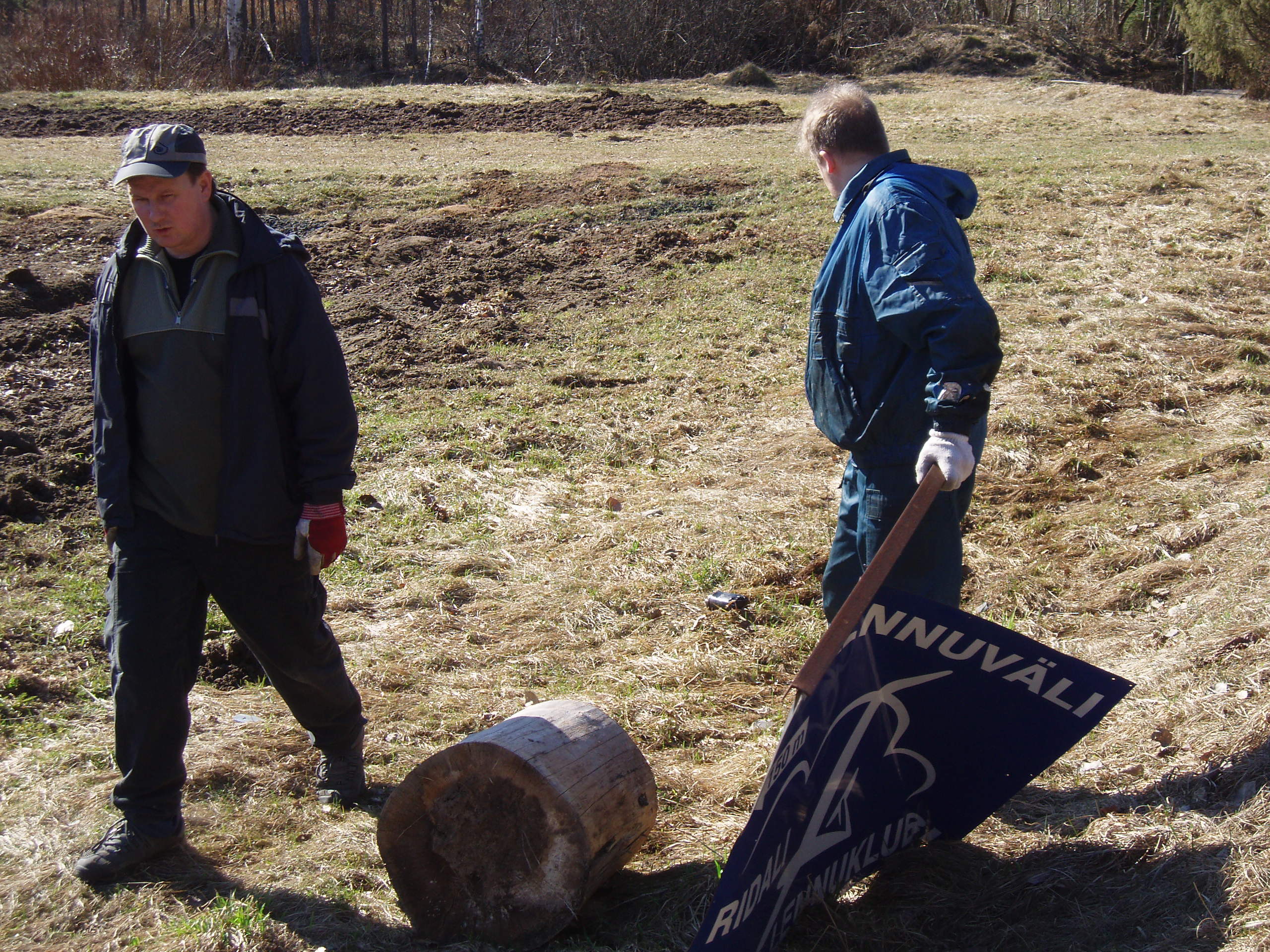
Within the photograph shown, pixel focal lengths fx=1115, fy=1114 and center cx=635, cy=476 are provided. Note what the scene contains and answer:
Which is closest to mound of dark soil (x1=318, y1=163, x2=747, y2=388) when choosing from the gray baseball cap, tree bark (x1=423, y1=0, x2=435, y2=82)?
the gray baseball cap

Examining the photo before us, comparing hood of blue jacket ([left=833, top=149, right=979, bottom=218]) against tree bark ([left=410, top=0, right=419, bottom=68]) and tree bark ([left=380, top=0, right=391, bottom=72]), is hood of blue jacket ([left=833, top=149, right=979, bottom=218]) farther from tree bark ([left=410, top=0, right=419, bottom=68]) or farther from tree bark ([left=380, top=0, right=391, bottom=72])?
tree bark ([left=410, top=0, right=419, bottom=68])

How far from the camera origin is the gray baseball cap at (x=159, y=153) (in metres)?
2.81

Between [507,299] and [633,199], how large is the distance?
2.94m

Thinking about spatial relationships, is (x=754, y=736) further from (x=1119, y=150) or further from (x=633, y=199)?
(x=1119, y=150)

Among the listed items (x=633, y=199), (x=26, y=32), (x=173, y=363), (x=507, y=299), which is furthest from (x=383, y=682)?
(x=26, y=32)

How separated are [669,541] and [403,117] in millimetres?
13441

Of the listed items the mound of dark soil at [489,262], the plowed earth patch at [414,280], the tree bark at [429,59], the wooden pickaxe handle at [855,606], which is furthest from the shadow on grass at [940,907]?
the tree bark at [429,59]

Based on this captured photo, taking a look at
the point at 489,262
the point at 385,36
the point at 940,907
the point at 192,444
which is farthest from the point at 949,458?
the point at 385,36

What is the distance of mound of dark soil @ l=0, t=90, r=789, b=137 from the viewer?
15961 mm

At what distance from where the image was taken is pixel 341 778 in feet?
11.4

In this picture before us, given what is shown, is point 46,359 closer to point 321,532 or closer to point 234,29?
point 321,532

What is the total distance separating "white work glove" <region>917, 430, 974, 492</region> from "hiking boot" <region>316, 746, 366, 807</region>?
1.99 metres

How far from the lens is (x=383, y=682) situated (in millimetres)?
4215

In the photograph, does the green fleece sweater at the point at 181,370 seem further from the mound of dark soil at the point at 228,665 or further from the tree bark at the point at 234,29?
the tree bark at the point at 234,29
